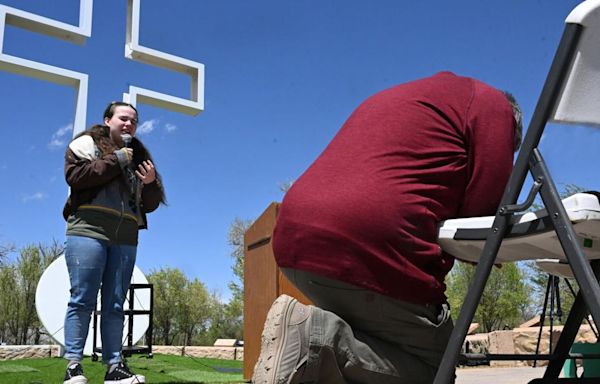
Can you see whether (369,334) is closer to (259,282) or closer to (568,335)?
(568,335)

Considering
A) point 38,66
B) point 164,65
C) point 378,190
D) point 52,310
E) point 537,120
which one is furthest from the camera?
point 164,65

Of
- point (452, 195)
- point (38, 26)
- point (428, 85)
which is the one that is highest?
point (38, 26)

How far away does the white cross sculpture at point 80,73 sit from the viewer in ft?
22.7

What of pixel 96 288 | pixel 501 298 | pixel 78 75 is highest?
pixel 78 75

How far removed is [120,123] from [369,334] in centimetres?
195

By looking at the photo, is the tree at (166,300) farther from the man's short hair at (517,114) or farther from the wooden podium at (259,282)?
the man's short hair at (517,114)

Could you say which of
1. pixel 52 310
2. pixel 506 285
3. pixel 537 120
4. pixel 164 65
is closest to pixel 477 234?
pixel 537 120

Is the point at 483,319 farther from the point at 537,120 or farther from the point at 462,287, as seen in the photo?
the point at 537,120

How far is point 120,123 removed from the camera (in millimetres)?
2998

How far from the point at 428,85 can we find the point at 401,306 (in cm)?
56

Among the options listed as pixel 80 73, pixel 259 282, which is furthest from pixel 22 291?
pixel 259 282

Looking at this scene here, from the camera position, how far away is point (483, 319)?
58.8 feet

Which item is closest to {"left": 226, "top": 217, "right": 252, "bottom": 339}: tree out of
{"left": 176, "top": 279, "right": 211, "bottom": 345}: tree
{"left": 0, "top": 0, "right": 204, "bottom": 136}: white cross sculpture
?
{"left": 176, "top": 279, "right": 211, "bottom": 345}: tree

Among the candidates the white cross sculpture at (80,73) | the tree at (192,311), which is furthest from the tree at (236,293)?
the white cross sculpture at (80,73)
